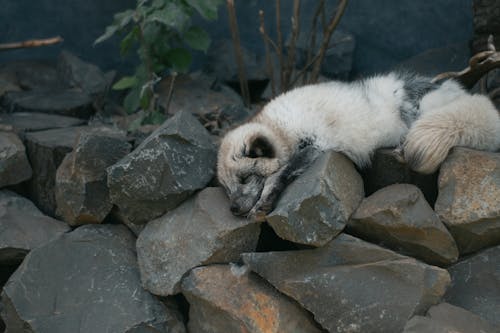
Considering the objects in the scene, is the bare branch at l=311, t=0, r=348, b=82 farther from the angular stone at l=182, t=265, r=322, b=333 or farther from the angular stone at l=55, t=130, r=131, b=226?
the angular stone at l=182, t=265, r=322, b=333

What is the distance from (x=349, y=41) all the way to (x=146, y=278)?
3.31m

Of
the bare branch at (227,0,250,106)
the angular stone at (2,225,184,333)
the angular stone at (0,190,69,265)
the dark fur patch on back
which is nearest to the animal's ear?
the dark fur patch on back

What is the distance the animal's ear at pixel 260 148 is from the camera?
4062 millimetres

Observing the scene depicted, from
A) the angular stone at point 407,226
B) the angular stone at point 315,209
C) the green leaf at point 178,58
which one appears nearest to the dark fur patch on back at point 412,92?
the angular stone at point 407,226

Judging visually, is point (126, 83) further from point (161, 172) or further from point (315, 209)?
point (315, 209)

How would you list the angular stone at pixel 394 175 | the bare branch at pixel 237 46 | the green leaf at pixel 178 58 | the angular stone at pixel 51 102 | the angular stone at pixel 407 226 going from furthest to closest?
the green leaf at pixel 178 58 < the angular stone at pixel 51 102 < the bare branch at pixel 237 46 < the angular stone at pixel 394 175 < the angular stone at pixel 407 226

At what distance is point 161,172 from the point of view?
4125mm

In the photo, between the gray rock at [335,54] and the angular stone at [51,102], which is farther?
the gray rock at [335,54]

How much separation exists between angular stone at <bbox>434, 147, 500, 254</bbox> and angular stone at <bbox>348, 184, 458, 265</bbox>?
0.11m

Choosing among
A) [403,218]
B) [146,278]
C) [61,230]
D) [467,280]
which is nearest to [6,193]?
[61,230]

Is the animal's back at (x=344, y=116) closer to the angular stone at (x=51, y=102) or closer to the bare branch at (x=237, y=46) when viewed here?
the bare branch at (x=237, y=46)

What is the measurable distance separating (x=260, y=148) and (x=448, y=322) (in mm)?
1445

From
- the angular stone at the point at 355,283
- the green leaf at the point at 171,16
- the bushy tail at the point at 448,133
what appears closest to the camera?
the angular stone at the point at 355,283

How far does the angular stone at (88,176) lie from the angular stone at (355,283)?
1.28 metres
